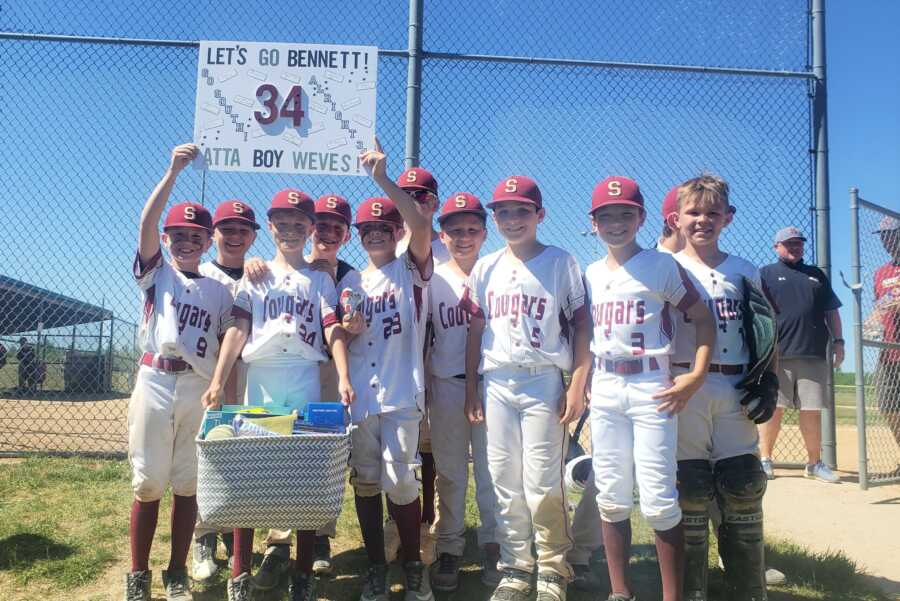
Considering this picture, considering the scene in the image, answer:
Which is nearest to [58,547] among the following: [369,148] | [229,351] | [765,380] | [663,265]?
[229,351]

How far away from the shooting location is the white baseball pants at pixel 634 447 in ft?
7.99

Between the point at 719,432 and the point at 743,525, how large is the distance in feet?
1.26

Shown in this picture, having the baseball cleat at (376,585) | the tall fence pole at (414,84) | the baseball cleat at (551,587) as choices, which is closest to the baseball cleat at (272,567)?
the baseball cleat at (376,585)

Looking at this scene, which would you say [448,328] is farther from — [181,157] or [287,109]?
[287,109]

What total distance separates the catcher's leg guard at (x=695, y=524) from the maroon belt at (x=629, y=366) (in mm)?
513

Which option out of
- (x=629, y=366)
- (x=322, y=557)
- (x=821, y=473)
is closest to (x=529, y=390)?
(x=629, y=366)

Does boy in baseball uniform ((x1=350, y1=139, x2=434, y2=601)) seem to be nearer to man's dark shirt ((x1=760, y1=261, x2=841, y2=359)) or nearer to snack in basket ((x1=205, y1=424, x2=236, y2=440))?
snack in basket ((x1=205, y1=424, x2=236, y2=440))

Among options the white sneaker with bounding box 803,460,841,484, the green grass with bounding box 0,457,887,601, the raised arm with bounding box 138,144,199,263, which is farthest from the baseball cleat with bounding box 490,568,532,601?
the white sneaker with bounding box 803,460,841,484

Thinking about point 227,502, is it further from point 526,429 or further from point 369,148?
point 369,148

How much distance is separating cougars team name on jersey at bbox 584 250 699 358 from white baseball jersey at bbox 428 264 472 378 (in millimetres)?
727

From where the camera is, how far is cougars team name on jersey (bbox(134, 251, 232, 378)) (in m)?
2.83

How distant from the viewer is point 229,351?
2.79 meters

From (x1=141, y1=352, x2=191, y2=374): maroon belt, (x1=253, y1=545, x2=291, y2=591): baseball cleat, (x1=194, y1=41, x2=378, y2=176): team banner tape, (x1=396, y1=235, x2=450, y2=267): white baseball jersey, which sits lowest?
(x1=253, y1=545, x2=291, y2=591): baseball cleat

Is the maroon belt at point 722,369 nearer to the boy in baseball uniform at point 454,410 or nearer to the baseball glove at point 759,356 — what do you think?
the baseball glove at point 759,356
